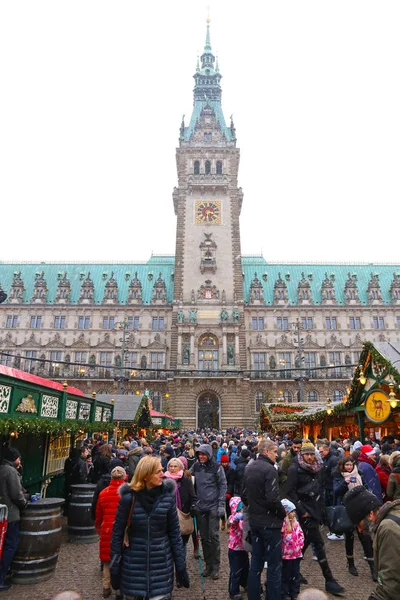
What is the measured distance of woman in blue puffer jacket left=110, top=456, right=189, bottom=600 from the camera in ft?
14.0

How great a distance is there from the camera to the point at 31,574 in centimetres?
696

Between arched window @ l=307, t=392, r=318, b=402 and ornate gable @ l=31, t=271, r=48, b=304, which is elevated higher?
ornate gable @ l=31, t=271, r=48, b=304

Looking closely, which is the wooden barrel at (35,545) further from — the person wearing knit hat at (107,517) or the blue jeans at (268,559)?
the blue jeans at (268,559)

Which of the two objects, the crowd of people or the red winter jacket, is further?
the red winter jacket

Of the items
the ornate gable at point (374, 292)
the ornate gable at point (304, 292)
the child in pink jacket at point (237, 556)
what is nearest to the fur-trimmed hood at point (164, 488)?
the child in pink jacket at point (237, 556)

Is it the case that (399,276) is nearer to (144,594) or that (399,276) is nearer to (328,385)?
(328,385)

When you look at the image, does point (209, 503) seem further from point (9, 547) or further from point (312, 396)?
point (312, 396)

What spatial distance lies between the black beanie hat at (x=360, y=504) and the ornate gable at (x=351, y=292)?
183ft

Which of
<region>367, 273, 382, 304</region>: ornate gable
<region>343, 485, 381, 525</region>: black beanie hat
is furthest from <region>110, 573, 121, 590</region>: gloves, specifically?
<region>367, 273, 382, 304</region>: ornate gable

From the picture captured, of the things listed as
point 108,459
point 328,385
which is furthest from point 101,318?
point 108,459

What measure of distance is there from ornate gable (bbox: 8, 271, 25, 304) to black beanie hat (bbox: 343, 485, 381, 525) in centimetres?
5859

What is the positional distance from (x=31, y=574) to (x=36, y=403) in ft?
11.6

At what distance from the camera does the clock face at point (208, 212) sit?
5681cm

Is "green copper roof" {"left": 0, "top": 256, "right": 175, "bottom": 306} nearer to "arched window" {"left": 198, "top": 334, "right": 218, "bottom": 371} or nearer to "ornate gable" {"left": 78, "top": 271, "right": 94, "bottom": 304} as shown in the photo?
"ornate gable" {"left": 78, "top": 271, "right": 94, "bottom": 304}
